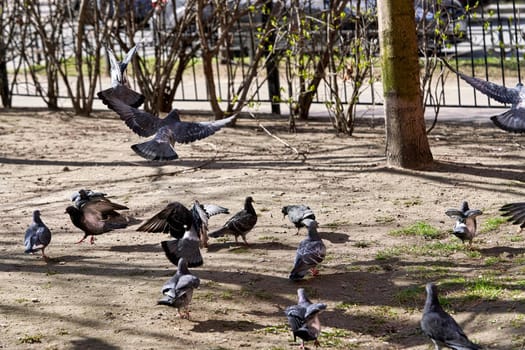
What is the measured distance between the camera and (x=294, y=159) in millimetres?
11031

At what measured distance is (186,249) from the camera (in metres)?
7.01

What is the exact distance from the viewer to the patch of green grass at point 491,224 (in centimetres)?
806

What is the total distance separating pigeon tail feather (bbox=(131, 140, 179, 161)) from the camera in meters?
7.86

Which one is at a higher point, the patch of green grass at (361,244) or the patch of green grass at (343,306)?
the patch of green grass at (361,244)

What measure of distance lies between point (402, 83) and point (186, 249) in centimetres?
368

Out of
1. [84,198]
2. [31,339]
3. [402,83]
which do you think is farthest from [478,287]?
[402,83]

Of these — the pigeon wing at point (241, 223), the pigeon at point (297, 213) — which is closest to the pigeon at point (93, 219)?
the pigeon wing at point (241, 223)

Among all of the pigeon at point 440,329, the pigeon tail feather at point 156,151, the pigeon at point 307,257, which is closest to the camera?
the pigeon at point 440,329

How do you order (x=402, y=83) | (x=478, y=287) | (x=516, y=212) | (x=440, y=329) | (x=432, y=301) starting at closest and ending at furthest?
(x=440, y=329) → (x=432, y=301) → (x=478, y=287) → (x=516, y=212) → (x=402, y=83)

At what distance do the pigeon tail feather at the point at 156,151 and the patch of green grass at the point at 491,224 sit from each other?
100 inches

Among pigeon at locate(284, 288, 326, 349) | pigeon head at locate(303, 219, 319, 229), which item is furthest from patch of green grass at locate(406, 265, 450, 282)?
pigeon at locate(284, 288, 326, 349)

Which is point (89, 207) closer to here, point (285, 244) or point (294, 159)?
point (285, 244)

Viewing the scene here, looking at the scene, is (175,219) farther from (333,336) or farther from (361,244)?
(333,336)

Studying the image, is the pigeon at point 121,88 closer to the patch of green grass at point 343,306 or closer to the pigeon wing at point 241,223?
the pigeon wing at point 241,223
